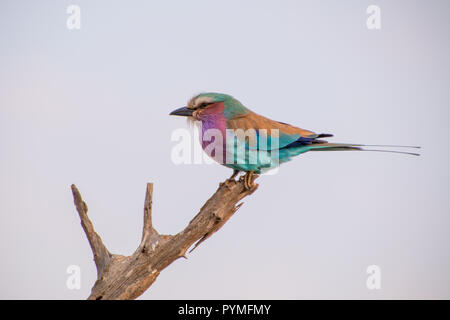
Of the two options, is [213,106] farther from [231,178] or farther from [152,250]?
[152,250]

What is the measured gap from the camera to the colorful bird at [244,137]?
2977 mm

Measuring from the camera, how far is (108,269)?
2.72 metres

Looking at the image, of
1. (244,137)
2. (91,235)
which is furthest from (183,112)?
(91,235)

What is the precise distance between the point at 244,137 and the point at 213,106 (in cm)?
28

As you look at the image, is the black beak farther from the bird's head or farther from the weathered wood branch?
the weathered wood branch

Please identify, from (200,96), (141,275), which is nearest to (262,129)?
(200,96)

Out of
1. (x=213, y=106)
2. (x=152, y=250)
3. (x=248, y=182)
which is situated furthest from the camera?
(x=213, y=106)

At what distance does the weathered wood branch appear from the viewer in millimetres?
2637

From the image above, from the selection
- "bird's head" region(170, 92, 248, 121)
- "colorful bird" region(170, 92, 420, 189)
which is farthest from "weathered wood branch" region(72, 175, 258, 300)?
"bird's head" region(170, 92, 248, 121)

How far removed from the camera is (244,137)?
301 centimetres

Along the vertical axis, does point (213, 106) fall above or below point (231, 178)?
above

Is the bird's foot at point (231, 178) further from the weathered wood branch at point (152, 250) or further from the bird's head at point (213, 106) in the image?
the bird's head at point (213, 106)

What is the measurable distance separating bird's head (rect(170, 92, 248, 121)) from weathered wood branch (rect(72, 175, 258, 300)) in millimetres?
534

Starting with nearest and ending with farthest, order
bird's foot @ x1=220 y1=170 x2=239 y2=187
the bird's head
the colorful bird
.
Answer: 1. bird's foot @ x1=220 y1=170 x2=239 y2=187
2. the colorful bird
3. the bird's head
